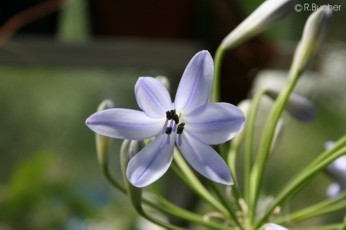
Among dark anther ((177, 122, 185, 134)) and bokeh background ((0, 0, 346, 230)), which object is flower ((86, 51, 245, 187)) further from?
bokeh background ((0, 0, 346, 230))

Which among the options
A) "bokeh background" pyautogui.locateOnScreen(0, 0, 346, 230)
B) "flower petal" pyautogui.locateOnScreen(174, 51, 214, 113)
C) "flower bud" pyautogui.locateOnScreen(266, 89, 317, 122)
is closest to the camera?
"flower petal" pyautogui.locateOnScreen(174, 51, 214, 113)

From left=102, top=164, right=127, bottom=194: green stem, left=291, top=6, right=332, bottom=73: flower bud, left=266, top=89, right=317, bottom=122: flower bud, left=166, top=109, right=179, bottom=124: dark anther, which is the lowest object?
left=102, top=164, right=127, bottom=194: green stem

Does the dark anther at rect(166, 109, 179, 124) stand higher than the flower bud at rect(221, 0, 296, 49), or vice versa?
the flower bud at rect(221, 0, 296, 49)

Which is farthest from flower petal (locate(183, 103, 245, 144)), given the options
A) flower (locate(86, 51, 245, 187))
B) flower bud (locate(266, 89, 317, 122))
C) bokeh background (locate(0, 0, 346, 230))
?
bokeh background (locate(0, 0, 346, 230))

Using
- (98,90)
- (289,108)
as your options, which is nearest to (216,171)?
(289,108)

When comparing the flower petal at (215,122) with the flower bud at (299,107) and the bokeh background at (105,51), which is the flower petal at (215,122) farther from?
the bokeh background at (105,51)

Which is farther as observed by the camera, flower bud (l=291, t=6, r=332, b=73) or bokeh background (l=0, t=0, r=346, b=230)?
bokeh background (l=0, t=0, r=346, b=230)

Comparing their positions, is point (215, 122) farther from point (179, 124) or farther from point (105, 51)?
point (105, 51)
